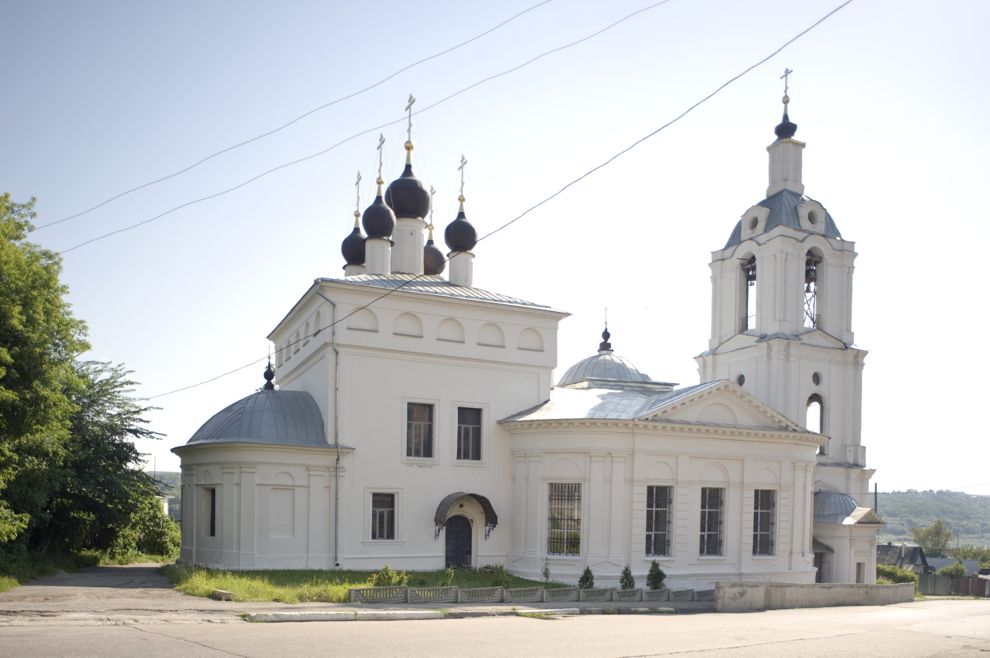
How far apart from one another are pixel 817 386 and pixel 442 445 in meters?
19.0

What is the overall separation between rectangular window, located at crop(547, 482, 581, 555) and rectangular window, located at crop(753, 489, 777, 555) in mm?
6890

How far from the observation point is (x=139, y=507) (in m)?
30.8

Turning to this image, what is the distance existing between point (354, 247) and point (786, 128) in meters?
20.2

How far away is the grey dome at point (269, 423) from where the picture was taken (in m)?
28.0

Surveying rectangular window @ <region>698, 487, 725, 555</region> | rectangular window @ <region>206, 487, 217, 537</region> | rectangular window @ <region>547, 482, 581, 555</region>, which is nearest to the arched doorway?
rectangular window @ <region>547, 482, 581, 555</region>

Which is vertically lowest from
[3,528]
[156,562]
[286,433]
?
[156,562]

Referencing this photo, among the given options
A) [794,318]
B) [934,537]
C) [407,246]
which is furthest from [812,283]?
[934,537]

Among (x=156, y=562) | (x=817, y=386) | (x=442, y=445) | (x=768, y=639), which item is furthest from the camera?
(x=817, y=386)

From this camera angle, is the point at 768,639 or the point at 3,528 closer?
the point at 768,639

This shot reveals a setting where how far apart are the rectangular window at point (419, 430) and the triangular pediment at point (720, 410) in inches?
269

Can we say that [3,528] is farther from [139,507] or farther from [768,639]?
[768,639]

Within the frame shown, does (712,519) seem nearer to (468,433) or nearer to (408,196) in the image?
(468,433)

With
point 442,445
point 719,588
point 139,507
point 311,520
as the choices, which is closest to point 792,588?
point 719,588

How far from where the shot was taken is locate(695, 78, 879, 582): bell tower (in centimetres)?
3975
